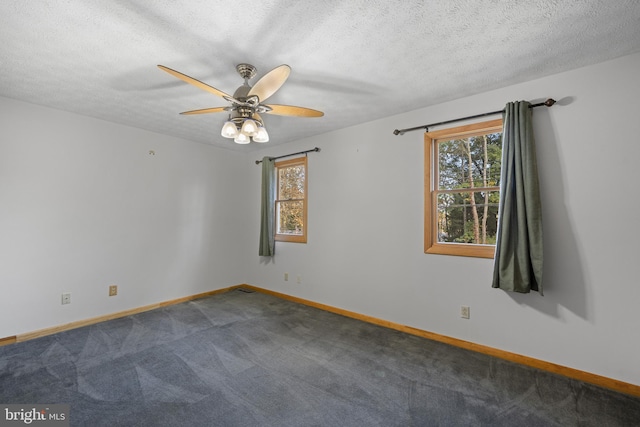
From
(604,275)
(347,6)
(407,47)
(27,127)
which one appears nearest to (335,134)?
(407,47)

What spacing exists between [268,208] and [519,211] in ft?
10.8

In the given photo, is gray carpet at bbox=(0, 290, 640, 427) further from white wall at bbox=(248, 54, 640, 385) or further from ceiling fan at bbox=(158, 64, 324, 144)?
ceiling fan at bbox=(158, 64, 324, 144)

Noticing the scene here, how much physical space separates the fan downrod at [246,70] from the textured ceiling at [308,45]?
0.21 feet

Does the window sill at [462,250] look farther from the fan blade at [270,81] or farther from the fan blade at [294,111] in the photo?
the fan blade at [270,81]

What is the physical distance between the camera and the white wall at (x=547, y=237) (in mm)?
2084

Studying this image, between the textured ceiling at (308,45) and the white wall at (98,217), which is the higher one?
the textured ceiling at (308,45)

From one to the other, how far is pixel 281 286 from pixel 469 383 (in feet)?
9.43

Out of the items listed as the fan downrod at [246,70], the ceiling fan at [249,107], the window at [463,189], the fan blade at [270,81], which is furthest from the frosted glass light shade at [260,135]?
the window at [463,189]

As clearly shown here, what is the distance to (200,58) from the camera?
2.06 metres

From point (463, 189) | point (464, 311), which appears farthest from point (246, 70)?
point (464, 311)

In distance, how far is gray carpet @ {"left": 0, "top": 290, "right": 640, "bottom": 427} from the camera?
70.0 inches

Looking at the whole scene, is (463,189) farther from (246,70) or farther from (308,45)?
(246,70)

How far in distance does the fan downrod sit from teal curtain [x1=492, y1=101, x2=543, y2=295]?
2.18 meters

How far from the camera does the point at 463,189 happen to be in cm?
284
